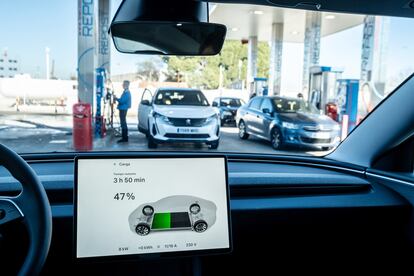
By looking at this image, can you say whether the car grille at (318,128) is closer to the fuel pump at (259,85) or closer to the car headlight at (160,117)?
the car headlight at (160,117)

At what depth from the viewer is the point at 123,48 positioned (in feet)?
6.82

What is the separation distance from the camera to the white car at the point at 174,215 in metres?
1.68

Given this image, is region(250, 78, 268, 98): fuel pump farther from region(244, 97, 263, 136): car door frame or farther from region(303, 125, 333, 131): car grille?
region(303, 125, 333, 131): car grille

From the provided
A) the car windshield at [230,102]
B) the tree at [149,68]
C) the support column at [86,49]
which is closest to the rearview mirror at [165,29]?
the tree at [149,68]

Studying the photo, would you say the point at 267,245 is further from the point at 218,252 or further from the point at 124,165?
the point at 124,165

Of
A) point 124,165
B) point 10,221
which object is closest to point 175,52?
point 124,165

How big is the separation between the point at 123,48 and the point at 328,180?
1.39 m

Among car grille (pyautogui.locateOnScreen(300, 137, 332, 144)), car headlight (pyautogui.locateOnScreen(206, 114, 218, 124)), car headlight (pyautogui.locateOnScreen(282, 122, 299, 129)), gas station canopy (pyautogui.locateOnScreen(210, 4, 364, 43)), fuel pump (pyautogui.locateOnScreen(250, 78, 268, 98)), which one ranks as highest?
gas station canopy (pyautogui.locateOnScreen(210, 4, 364, 43))

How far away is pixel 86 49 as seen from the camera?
402 inches

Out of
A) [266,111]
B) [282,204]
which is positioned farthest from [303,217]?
[266,111]

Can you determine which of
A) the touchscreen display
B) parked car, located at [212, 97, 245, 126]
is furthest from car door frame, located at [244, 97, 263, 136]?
the touchscreen display

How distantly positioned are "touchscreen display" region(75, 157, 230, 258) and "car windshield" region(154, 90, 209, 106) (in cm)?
647

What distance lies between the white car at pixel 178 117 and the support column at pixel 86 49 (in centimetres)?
273

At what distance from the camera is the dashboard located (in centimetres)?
219
